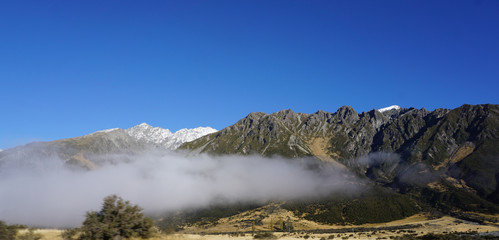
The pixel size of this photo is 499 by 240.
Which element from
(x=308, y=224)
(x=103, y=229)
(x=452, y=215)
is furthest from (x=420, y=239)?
(x=452, y=215)

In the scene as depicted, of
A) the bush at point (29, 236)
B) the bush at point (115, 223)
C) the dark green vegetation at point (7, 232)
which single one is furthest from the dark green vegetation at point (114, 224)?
the dark green vegetation at point (7, 232)

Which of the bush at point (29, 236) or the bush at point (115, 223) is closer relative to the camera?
the bush at point (115, 223)

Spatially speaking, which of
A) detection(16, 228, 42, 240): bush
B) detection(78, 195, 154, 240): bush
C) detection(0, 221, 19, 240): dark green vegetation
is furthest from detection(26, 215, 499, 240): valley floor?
detection(0, 221, 19, 240): dark green vegetation

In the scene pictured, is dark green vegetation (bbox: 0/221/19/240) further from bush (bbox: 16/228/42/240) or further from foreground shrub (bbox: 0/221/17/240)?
bush (bbox: 16/228/42/240)

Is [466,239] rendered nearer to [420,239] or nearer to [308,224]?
[420,239]

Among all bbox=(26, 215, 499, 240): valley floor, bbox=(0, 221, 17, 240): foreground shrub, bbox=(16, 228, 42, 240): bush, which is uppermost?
bbox=(0, 221, 17, 240): foreground shrub

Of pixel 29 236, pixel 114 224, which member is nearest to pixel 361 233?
pixel 114 224

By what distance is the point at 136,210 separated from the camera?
1165 inches

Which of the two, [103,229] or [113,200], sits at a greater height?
[113,200]

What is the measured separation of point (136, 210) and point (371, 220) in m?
187

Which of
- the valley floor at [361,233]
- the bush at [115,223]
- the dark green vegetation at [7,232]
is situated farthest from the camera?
the valley floor at [361,233]

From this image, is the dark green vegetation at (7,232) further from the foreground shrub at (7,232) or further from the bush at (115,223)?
the bush at (115,223)

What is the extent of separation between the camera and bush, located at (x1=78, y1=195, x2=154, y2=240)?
26.8 meters

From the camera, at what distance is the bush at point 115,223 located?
2683cm
